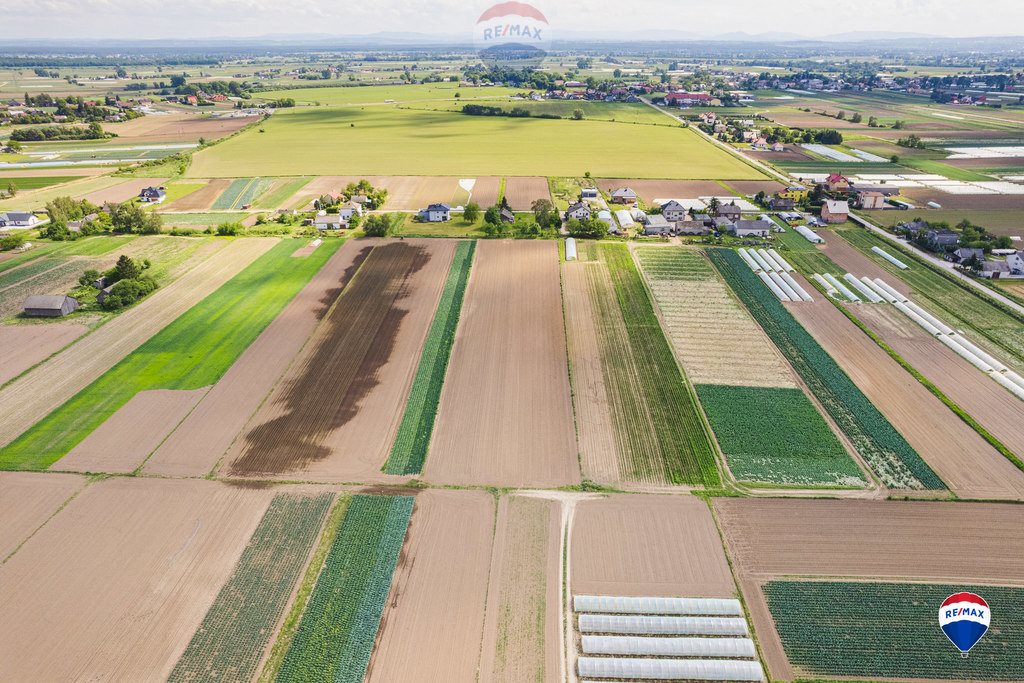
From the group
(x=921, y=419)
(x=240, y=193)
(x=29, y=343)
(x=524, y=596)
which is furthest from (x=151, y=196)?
(x=921, y=419)

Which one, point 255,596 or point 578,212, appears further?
point 578,212

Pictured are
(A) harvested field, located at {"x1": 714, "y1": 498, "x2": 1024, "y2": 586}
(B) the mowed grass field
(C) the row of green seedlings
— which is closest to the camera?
(A) harvested field, located at {"x1": 714, "y1": 498, "x2": 1024, "y2": 586}

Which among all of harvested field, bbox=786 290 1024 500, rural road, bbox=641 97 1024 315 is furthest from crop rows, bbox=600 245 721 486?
rural road, bbox=641 97 1024 315

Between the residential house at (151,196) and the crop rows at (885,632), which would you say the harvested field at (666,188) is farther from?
the residential house at (151,196)

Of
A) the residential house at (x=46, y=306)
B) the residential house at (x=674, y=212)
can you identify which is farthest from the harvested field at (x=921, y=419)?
the residential house at (x=46, y=306)

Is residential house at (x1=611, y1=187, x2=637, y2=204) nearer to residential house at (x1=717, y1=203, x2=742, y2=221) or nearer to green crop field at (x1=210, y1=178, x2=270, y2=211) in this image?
residential house at (x1=717, y1=203, x2=742, y2=221)

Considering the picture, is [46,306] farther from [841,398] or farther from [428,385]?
[841,398]

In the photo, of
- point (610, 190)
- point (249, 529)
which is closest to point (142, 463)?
point (249, 529)
